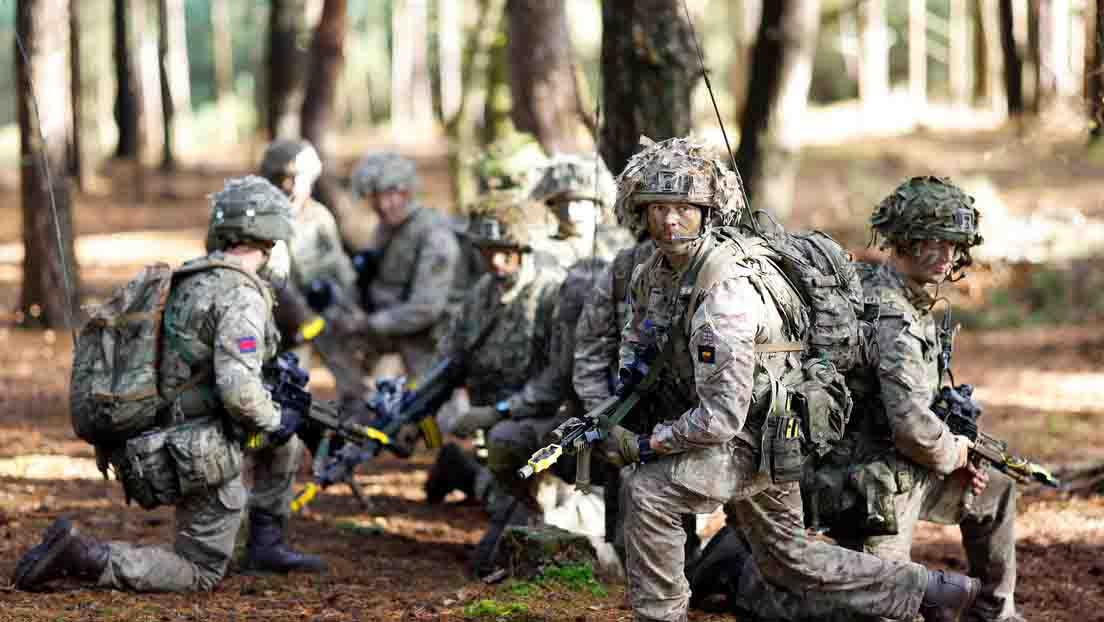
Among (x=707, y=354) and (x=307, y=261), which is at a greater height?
(x=307, y=261)

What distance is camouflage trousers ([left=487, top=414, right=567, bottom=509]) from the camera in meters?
7.93

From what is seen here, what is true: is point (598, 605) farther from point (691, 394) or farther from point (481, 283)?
point (481, 283)

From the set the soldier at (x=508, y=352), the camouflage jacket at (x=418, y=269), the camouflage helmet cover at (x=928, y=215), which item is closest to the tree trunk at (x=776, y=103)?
the camouflage jacket at (x=418, y=269)

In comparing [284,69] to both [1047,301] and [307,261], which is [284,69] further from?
[1047,301]

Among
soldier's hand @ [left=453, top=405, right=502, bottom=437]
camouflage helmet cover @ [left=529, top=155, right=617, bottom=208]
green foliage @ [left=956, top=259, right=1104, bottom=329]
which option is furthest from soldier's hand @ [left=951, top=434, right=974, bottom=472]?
green foliage @ [left=956, top=259, right=1104, bottom=329]

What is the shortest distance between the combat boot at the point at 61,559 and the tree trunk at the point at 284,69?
1173 cm

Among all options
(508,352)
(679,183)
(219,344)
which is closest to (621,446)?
(679,183)

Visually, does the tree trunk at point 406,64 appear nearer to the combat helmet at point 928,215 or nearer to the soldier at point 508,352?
the soldier at point 508,352

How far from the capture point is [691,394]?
5.92m

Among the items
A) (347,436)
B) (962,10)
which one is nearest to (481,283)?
(347,436)

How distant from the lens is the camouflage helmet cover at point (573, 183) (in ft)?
29.3

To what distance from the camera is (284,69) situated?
18.7m

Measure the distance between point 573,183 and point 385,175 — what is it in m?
2.74

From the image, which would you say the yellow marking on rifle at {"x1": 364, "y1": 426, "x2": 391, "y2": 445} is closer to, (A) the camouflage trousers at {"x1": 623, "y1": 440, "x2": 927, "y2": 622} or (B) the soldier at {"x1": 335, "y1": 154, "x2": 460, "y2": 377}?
(A) the camouflage trousers at {"x1": 623, "y1": 440, "x2": 927, "y2": 622}
